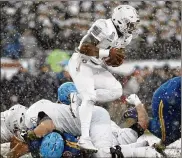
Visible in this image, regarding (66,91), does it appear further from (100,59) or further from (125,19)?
(125,19)

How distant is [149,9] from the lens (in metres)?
2.96

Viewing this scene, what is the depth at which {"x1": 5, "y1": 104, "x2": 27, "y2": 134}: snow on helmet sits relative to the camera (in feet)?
8.13

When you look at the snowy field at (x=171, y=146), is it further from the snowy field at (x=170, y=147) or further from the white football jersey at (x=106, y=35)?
the white football jersey at (x=106, y=35)

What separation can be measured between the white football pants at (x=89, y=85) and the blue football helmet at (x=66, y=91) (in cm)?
10

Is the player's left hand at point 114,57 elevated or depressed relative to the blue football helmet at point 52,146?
elevated

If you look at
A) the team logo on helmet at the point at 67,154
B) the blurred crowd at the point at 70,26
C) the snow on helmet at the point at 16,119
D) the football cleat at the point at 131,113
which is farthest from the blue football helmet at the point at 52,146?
the blurred crowd at the point at 70,26

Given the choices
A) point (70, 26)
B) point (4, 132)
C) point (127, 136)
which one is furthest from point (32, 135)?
point (70, 26)

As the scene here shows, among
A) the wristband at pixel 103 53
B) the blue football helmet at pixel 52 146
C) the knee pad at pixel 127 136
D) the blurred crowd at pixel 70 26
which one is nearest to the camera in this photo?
the wristband at pixel 103 53

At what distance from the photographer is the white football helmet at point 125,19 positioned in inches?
89.7

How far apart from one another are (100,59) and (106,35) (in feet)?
0.36

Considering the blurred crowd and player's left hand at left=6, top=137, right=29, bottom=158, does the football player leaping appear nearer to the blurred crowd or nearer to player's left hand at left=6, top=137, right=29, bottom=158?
player's left hand at left=6, top=137, right=29, bottom=158

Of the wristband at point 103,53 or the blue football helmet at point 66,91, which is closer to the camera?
the wristband at point 103,53

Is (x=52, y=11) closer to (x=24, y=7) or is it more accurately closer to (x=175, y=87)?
(x=24, y=7)

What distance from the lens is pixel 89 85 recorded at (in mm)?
2309
